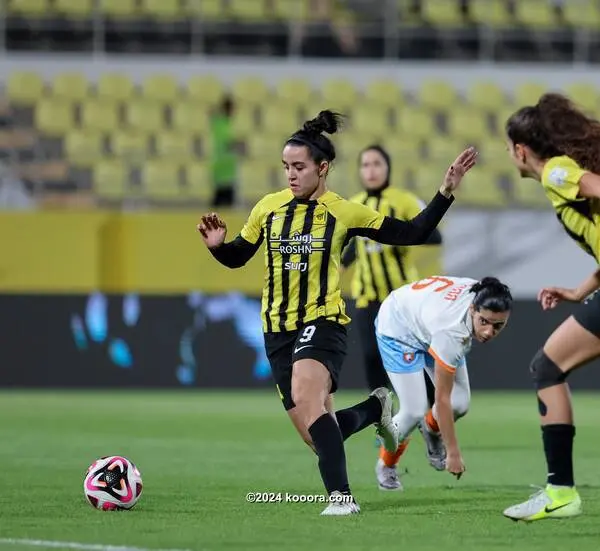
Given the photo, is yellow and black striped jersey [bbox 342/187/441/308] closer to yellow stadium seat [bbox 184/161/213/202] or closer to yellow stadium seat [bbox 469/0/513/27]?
yellow stadium seat [bbox 184/161/213/202]

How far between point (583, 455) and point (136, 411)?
574cm

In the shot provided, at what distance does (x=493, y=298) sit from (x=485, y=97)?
1447cm

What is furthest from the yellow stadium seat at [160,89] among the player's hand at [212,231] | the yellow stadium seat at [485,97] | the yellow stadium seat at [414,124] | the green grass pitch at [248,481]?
the player's hand at [212,231]

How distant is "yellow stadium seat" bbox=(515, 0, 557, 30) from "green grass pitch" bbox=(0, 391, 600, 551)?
867 cm

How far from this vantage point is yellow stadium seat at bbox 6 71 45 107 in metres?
21.5

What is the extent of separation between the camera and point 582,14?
23609 millimetres

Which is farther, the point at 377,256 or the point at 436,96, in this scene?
the point at 436,96

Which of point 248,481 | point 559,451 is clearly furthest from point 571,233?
point 248,481

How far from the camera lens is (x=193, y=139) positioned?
2158 centimetres

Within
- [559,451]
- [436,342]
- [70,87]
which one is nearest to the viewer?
[559,451]

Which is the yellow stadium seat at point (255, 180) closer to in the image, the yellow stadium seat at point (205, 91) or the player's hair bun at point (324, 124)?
the yellow stadium seat at point (205, 91)

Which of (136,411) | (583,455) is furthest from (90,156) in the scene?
(583,455)

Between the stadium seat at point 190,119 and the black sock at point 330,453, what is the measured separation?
14.5 meters

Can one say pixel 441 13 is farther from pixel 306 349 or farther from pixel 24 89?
pixel 306 349
